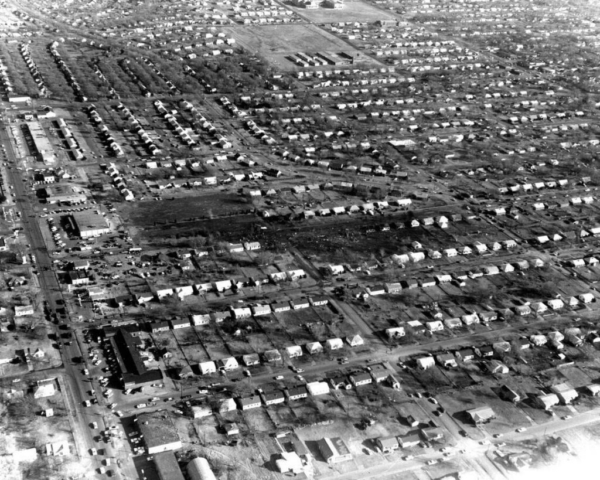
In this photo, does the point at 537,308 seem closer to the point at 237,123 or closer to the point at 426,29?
the point at 237,123

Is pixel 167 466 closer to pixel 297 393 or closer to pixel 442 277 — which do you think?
pixel 297 393

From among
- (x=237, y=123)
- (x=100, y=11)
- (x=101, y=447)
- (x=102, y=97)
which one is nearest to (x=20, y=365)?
(x=101, y=447)

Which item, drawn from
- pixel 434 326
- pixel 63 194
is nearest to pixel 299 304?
pixel 434 326

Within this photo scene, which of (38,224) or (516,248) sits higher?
(38,224)

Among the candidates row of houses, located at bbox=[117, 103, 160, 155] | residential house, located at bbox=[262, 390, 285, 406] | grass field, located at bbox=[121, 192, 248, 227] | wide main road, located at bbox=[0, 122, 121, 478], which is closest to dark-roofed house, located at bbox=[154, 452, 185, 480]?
wide main road, located at bbox=[0, 122, 121, 478]

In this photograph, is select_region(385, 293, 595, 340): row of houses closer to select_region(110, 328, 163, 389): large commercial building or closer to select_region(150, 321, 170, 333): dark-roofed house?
select_region(150, 321, 170, 333): dark-roofed house

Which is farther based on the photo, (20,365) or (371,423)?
(20,365)

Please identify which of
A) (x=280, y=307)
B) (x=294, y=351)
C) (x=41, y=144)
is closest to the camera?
(x=294, y=351)

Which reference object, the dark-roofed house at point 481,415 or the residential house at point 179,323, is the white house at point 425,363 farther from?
the residential house at point 179,323
